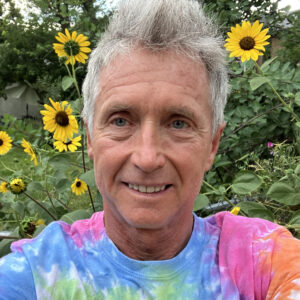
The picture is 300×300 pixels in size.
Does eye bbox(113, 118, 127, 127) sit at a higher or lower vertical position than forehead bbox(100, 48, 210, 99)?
lower

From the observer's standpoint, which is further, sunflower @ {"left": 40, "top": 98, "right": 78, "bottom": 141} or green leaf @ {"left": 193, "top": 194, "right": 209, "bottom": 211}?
sunflower @ {"left": 40, "top": 98, "right": 78, "bottom": 141}

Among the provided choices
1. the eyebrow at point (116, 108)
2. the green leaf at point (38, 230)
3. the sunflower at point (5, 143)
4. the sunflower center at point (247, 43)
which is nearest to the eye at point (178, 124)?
the eyebrow at point (116, 108)

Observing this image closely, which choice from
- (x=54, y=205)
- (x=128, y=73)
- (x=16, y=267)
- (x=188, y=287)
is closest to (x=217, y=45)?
(x=128, y=73)

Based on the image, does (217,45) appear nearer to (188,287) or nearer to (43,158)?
(188,287)

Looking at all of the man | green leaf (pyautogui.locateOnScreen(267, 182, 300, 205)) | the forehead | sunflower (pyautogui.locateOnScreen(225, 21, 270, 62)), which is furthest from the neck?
sunflower (pyautogui.locateOnScreen(225, 21, 270, 62))

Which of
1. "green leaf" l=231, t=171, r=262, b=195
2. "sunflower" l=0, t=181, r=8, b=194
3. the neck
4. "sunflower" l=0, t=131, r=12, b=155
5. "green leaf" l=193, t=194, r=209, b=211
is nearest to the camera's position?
the neck

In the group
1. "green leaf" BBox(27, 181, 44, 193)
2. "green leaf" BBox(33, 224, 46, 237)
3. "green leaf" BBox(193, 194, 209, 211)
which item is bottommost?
"green leaf" BBox(33, 224, 46, 237)

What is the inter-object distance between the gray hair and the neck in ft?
1.09

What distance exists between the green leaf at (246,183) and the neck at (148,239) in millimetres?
687

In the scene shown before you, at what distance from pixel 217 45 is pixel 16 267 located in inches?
35.2

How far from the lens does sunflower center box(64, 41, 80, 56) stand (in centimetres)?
212

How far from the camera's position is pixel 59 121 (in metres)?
2.07

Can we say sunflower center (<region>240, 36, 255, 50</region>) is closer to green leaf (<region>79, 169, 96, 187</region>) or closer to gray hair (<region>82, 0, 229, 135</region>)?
gray hair (<region>82, 0, 229, 135</region>)

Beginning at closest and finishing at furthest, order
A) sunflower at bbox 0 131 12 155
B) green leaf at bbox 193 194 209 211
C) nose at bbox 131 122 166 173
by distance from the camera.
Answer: nose at bbox 131 122 166 173 < green leaf at bbox 193 194 209 211 < sunflower at bbox 0 131 12 155
